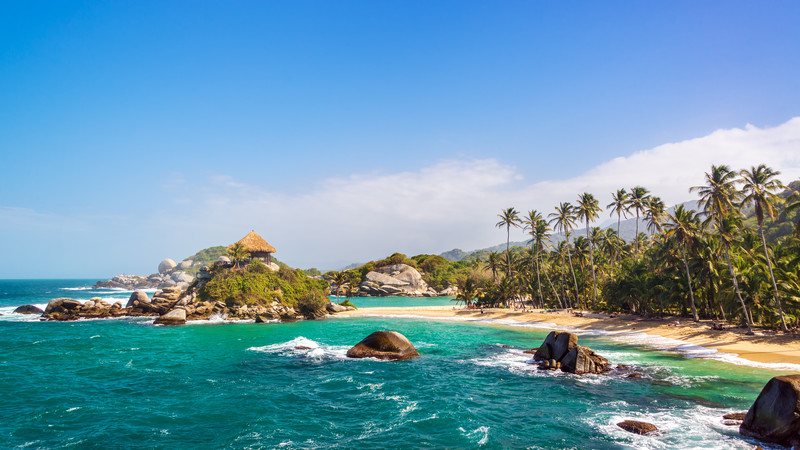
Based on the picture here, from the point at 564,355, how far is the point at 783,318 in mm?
26373

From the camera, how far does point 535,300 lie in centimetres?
8625

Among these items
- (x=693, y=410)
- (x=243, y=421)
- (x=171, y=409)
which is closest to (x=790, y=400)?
(x=693, y=410)

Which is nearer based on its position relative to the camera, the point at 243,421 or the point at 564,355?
the point at 243,421

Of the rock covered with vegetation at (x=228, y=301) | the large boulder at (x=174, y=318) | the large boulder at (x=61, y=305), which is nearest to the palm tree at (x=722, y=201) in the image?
the rock covered with vegetation at (x=228, y=301)

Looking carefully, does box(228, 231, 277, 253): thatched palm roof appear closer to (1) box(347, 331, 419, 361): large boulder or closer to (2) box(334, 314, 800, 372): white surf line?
(2) box(334, 314, 800, 372): white surf line

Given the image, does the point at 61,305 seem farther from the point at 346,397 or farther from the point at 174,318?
the point at 346,397

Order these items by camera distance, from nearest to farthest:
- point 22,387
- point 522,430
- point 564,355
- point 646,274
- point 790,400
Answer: point 790,400
point 522,430
point 22,387
point 564,355
point 646,274

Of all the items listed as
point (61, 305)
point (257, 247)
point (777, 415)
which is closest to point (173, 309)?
point (257, 247)

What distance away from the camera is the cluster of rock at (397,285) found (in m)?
145

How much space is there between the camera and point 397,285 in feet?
479

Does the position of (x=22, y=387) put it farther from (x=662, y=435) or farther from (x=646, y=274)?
(x=646, y=274)

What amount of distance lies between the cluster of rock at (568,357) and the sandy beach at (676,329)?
46.5ft

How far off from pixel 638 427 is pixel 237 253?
72.9 meters

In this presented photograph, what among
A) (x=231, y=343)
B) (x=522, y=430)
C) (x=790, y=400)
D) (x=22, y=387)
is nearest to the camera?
(x=790, y=400)
